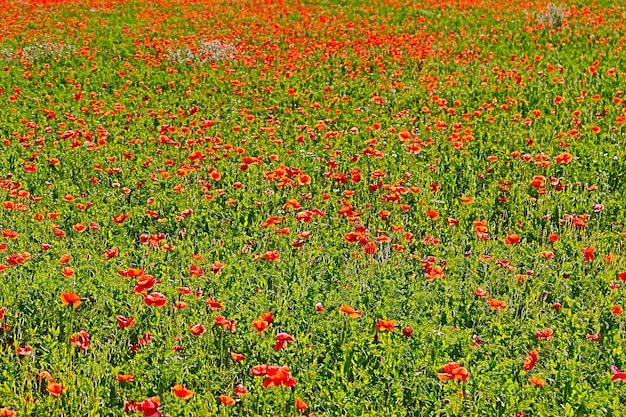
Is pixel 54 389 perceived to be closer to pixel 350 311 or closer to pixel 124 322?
pixel 124 322

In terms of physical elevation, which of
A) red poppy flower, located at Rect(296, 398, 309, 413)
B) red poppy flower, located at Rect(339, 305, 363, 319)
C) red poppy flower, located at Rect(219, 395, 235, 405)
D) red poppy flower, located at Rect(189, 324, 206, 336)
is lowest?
red poppy flower, located at Rect(296, 398, 309, 413)

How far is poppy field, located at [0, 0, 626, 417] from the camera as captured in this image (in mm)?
3529

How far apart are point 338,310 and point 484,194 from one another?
2.11 m

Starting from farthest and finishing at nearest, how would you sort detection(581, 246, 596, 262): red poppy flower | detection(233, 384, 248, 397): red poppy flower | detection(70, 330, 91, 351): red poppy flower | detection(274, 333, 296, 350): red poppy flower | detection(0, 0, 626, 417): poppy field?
detection(581, 246, 596, 262): red poppy flower, detection(70, 330, 91, 351): red poppy flower, detection(274, 333, 296, 350): red poppy flower, detection(0, 0, 626, 417): poppy field, detection(233, 384, 248, 397): red poppy flower

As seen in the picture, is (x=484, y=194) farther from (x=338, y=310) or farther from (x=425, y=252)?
(x=338, y=310)

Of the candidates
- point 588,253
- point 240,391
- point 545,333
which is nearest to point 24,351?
point 240,391

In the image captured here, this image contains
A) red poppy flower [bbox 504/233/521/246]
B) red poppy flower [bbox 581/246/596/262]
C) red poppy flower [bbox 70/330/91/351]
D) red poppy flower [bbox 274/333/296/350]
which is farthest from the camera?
red poppy flower [bbox 504/233/521/246]

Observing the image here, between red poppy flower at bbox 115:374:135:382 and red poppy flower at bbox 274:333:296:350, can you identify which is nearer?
red poppy flower at bbox 115:374:135:382

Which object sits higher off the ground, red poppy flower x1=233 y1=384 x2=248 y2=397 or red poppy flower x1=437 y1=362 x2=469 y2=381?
red poppy flower x1=437 y1=362 x2=469 y2=381

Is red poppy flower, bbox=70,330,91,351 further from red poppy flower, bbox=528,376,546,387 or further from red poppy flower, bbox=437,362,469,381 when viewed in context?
red poppy flower, bbox=528,376,546,387

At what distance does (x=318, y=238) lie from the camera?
514cm

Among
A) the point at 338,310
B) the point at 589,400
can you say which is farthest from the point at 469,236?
the point at 589,400

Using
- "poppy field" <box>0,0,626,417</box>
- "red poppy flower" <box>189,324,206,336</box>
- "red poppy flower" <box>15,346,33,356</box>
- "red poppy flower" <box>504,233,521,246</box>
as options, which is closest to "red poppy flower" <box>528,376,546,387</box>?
"poppy field" <box>0,0,626,417</box>

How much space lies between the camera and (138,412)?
330cm
